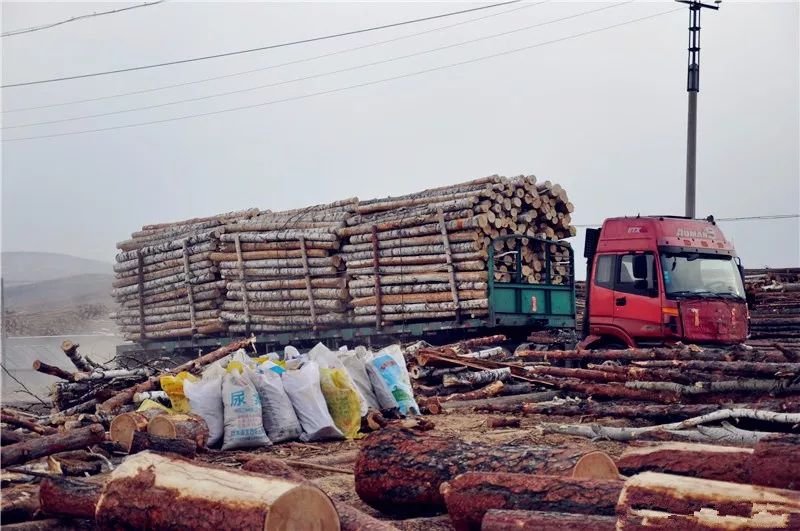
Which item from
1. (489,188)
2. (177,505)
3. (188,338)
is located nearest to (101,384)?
(177,505)

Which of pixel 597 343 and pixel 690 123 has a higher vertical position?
pixel 690 123

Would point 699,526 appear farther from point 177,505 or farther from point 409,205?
point 409,205

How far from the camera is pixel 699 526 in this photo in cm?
407

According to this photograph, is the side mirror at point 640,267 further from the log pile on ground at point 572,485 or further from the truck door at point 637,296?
the log pile on ground at point 572,485

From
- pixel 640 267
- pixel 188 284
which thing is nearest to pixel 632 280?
pixel 640 267

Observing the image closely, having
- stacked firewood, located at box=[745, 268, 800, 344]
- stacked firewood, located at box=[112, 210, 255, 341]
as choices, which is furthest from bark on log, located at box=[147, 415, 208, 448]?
stacked firewood, located at box=[745, 268, 800, 344]

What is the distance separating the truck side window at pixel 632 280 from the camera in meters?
14.2

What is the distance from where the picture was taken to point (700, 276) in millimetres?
14391

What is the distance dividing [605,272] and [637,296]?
2.31 ft

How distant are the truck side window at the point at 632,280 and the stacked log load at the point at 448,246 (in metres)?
2.33

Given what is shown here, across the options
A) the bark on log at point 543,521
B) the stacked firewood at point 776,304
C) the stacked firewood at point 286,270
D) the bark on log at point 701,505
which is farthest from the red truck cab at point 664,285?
the bark on log at point 701,505

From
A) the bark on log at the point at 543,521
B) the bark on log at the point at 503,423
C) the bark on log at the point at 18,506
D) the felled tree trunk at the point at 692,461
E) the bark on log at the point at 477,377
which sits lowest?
the bark on log at the point at 503,423

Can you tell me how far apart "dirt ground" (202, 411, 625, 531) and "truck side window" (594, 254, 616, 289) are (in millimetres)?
A: 3881

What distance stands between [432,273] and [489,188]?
182 cm
